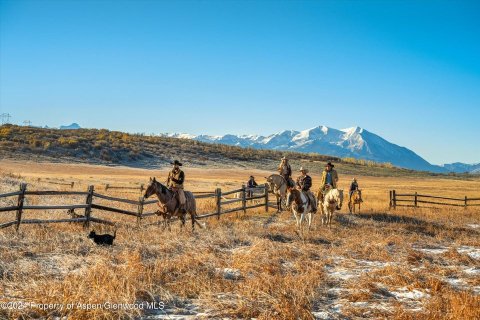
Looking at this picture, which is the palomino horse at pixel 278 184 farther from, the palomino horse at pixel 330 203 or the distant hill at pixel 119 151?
the distant hill at pixel 119 151

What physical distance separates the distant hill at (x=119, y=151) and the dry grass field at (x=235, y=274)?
204 feet

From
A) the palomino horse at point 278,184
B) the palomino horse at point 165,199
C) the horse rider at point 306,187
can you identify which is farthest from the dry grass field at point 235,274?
the palomino horse at point 278,184

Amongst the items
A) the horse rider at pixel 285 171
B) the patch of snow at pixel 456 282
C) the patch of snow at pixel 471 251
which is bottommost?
the patch of snow at pixel 471 251

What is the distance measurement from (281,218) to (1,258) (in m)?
12.7

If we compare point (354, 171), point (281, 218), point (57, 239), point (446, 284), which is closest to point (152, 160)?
point (354, 171)

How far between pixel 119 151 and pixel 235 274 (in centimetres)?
7598

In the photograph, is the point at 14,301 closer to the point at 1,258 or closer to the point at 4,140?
the point at 1,258

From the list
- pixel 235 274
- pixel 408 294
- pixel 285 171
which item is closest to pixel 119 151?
pixel 285 171

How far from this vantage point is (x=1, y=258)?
27.0ft

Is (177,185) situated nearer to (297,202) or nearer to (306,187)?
(297,202)

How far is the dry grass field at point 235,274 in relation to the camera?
237 inches

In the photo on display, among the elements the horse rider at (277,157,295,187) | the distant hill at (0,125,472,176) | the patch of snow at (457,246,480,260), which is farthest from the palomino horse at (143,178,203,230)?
the distant hill at (0,125,472,176)

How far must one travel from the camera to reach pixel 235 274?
832cm

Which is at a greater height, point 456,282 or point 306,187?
point 306,187
